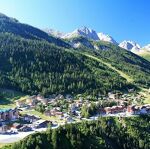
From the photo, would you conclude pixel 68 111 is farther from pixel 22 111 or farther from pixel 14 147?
pixel 14 147

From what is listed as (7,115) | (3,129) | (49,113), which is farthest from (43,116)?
(3,129)

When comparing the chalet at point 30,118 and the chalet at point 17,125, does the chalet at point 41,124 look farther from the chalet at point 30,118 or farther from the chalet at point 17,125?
the chalet at point 17,125

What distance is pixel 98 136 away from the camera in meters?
140

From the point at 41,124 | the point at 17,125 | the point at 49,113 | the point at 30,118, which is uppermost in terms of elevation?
the point at 49,113

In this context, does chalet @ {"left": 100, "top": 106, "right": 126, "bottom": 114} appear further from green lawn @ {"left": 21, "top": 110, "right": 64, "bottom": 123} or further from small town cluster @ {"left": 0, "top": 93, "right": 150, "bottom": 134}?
green lawn @ {"left": 21, "top": 110, "right": 64, "bottom": 123}

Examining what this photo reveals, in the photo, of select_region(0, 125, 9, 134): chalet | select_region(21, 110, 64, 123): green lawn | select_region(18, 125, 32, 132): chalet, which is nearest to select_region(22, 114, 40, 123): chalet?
select_region(21, 110, 64, 123): green lawn

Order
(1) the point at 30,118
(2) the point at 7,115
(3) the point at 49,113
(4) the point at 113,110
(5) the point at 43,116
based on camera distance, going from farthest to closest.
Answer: (4) the point at 113,110, (3) the point at 49,113, (5) the point at 43,116, (2) the point at 7,115, (1) the point at 30,118

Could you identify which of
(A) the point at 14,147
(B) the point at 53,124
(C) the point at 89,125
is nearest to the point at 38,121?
(B) the point at 53,124

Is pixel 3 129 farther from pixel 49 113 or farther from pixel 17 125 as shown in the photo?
pixel 49 113

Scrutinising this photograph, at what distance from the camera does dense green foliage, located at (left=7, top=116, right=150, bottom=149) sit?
4719 inches

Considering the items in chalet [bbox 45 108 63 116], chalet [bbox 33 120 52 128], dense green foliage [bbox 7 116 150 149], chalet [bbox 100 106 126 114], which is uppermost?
chalet [bbox 100 106 126 114]

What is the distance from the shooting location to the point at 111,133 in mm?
148000

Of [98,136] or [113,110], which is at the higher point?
[113,110]

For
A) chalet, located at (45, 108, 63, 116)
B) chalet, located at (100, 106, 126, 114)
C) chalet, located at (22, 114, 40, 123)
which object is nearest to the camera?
chalet, located at (22, 114, 40, 123)
